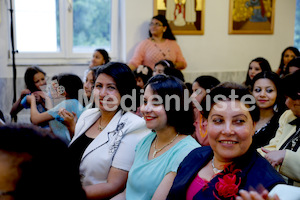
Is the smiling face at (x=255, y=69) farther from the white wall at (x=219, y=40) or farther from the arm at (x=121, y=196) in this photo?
the arm at (x=121, y=196)

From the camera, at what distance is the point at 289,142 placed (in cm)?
215

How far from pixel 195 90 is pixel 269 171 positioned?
6.59 ft

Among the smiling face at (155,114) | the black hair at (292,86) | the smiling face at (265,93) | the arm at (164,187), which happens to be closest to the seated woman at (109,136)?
the smiling face at (155,114)

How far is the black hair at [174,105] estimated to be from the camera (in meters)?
1.90

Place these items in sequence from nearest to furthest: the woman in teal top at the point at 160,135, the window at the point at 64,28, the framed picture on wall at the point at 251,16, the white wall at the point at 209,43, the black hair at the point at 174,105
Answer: the woman in teal top at the point at 160,135 → the black hair at the point at 174,105 → the white wall at the point at 209,43 → the window at the point at 64,28 → the framed picture on wall at the point at 251,16

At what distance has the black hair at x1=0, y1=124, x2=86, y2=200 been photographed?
2.33 feet

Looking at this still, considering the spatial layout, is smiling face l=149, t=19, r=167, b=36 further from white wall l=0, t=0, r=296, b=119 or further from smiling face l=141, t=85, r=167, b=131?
smiling face l=141, t=85, r=167, b=131

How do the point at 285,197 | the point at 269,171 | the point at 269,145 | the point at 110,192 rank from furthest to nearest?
the point at 269,145, the point at 110,192, the point at 269,171, the point at 285,197

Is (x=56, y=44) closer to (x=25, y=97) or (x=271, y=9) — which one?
(x=25, y=97)

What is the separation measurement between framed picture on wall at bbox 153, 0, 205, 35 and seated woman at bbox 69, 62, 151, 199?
3176 millimetres

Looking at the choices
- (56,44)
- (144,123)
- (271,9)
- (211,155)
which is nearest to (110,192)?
(144,123)

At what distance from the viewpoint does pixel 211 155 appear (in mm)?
1611

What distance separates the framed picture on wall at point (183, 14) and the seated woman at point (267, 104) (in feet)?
8.42

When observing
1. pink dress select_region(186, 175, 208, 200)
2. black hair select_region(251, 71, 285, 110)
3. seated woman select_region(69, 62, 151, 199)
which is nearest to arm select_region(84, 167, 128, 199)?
seated woman select_region(69, 62, 151, 199)
